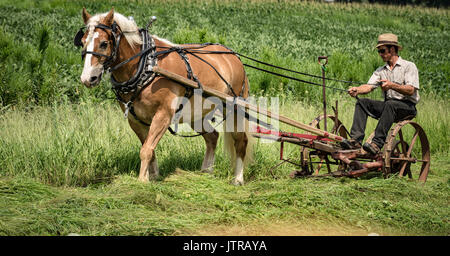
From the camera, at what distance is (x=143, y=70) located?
474 cm

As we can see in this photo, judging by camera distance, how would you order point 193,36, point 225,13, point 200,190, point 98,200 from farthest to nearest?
point 225,13
point 193,36
point 200,190
point 98,200

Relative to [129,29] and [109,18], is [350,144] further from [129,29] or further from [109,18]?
[109,18]

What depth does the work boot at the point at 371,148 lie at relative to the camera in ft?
17.4

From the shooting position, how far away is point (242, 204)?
4688mm

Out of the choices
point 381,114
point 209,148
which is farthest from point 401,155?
point 209,148

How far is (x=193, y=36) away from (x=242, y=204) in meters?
5.94

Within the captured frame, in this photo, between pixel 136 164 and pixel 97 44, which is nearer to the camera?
pixel 97 44

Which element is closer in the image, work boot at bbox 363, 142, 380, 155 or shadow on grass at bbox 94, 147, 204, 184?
work boot at bbox 363, 142, 380, 155

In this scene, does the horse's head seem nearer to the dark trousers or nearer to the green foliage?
the green foliage

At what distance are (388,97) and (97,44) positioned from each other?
11.2 feet

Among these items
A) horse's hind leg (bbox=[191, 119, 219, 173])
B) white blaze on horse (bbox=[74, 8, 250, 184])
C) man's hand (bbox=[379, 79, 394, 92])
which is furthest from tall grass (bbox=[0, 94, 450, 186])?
man's hand (bbox=[379, 79, 394, 92])

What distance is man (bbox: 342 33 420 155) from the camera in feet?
17.7
